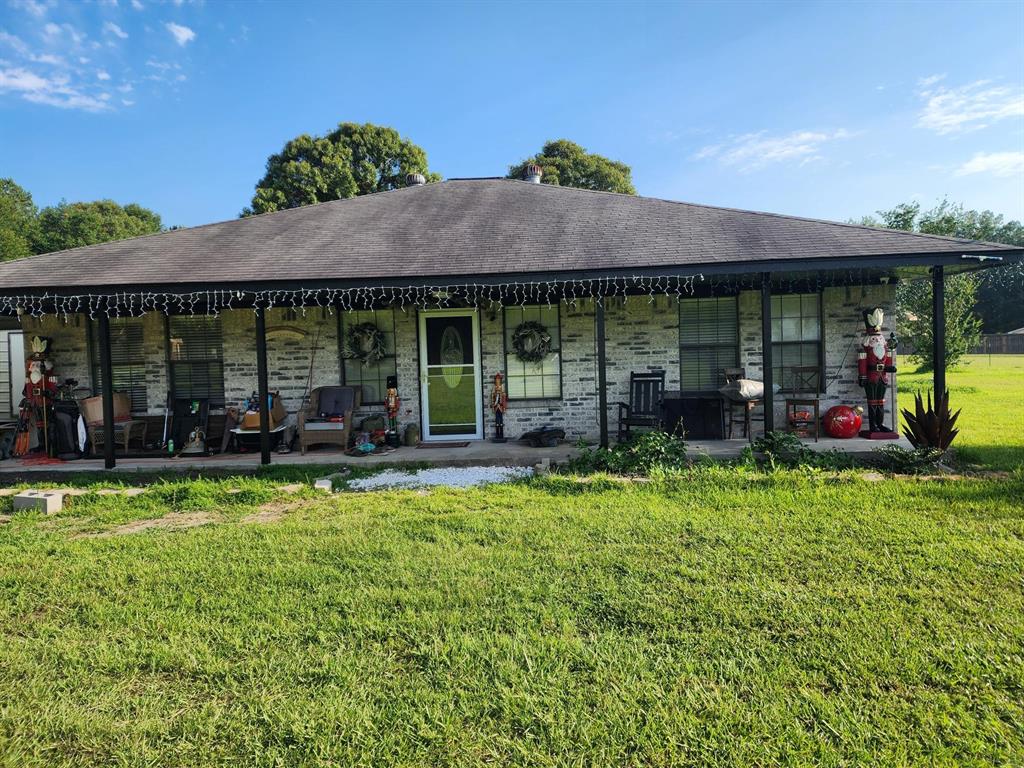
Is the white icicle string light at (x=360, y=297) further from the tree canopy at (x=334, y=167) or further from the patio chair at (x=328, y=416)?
the tree canopy at (x=334, y=167)

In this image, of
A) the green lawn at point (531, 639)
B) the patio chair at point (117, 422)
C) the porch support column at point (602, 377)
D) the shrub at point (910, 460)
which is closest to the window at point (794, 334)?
the shrub at point (910, 460)

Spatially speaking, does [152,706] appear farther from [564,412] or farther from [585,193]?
[585,193]

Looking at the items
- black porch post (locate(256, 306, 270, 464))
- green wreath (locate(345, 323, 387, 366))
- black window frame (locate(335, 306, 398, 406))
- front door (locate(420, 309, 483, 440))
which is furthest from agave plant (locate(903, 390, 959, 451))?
black porch post (locate(256, 306, 270, 464))

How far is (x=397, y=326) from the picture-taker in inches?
350

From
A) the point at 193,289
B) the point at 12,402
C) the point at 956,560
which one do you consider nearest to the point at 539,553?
the point at 956,560

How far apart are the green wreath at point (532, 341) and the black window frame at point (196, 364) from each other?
15.5ft

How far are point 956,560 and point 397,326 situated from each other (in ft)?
24.1

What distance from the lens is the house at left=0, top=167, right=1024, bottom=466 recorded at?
7.63 metres

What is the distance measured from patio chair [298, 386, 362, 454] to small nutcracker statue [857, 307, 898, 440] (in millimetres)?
7291

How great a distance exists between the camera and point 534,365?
348 inches

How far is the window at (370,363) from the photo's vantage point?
889cm

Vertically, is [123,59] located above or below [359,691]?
above

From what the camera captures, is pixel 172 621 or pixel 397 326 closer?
pixel 172 621

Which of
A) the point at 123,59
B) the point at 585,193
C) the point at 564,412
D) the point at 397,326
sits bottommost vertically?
the point at 564,412
